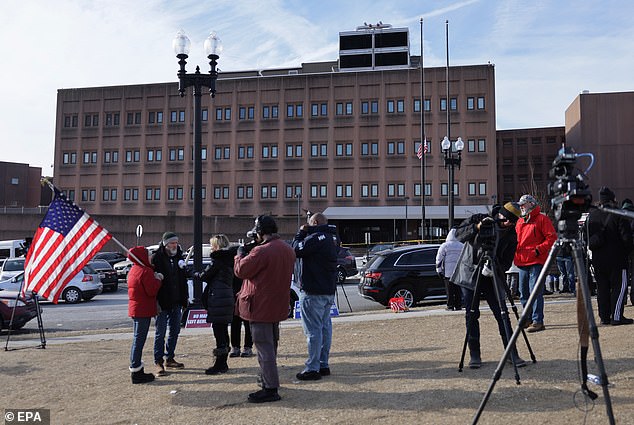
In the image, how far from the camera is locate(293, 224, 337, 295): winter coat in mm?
6504

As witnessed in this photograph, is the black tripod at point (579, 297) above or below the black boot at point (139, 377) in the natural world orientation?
above

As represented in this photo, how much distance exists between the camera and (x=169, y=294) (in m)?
7.20

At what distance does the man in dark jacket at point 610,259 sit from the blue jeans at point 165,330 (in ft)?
20.1

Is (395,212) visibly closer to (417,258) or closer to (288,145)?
(288,145)

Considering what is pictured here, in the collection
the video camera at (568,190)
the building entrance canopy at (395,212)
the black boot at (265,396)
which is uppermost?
the building entrance canopy at (395,212)

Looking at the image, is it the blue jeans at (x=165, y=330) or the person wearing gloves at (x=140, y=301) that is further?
the blue jeans at (x=165, y=330)

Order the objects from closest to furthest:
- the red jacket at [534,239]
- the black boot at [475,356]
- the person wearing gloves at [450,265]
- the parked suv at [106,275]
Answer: the black boot at [475,356]
the red jacket at [534,239]
the person wearing gloves at [450,265]
the parked suv at [106,275]

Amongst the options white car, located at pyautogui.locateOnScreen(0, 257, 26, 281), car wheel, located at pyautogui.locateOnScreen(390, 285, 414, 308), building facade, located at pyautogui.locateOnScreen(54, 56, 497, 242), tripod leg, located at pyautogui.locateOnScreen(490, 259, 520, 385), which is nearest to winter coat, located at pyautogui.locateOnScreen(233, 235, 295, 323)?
tripod leg, located at pyautogui.locateOnScreen(490, 259, 520, 385)

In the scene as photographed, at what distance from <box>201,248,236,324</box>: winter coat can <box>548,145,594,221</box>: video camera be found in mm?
4306

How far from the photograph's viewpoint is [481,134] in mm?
56938

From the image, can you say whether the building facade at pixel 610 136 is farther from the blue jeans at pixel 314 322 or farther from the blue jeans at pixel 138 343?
the blue jeans at pixel 138 343

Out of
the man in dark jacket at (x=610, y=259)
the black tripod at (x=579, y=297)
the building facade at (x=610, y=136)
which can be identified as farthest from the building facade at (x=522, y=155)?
the black tripod at (x=579, y=297)

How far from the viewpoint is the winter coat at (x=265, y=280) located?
18.9 ft

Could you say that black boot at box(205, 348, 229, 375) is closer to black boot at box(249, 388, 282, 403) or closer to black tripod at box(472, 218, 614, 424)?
black boot at box(249, 388, 282, 403)
